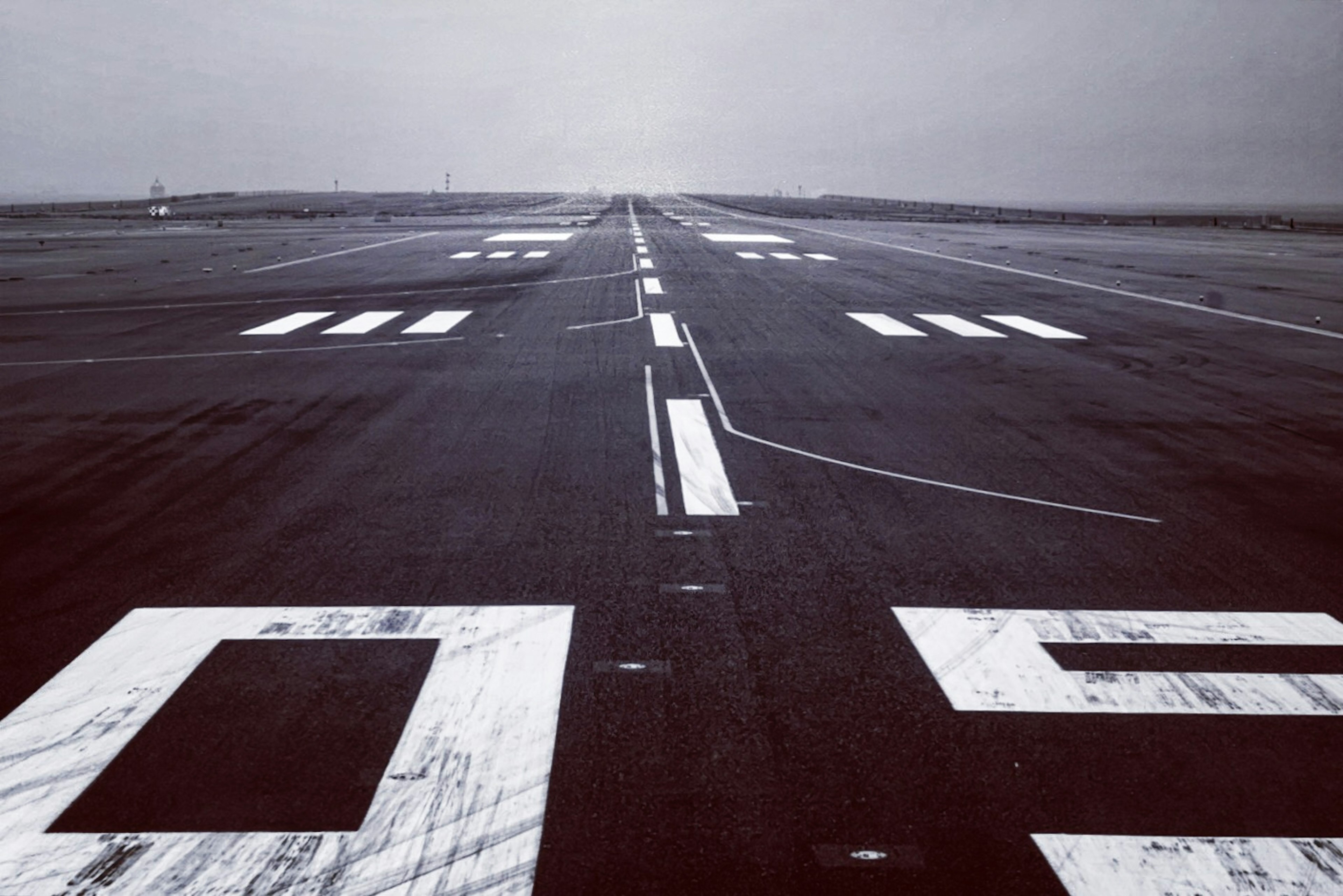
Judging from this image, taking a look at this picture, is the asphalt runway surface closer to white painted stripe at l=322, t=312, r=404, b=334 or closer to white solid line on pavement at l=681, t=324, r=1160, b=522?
white solid line on pavement at l=681, t=324, r=1160, b=522

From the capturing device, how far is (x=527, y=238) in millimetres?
50750

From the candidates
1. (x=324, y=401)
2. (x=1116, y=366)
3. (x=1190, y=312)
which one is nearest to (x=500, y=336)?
(x=324, y=401)

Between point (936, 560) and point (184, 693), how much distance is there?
5246 millimetres

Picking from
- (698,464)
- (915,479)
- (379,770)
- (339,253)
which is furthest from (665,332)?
(339,253)

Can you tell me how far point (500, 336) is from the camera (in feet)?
62.8

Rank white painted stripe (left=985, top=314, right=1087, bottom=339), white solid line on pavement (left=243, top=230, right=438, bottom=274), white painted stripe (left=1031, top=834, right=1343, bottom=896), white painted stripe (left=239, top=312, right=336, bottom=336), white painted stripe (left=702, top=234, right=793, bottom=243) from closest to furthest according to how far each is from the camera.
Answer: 1. white painted stripe (left=1031, top=834, right=1343, bottom=896)
2. white painted stripe (left=239, top=312, right=336, bottom=336)
3. white painted stripe (left=985, top=314, right=1087, bottom=339)
4. white solid line on pavement (left=243, top=230, right=438, bottom=274)
5. white painted stripe (left=702, top=234, right=793, bottom=243)

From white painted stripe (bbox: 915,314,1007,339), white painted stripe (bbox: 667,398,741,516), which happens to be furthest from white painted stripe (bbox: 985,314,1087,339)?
white painted stripe (bbox: 667,398,741,516)

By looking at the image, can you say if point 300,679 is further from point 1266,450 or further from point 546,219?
point 546,219

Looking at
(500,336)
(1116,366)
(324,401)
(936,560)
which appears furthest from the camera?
(500,336)

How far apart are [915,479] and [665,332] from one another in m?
10.1

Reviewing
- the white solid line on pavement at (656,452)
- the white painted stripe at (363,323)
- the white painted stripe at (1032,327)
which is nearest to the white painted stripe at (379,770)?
the white solid line on pavement at (656,452)

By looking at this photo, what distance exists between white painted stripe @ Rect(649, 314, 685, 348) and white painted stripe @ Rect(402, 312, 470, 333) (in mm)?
4038

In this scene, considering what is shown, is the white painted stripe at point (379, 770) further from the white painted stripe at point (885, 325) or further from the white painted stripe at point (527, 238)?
the white painted stripe at point (527, 238)

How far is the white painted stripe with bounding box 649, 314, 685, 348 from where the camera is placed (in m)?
18.1
